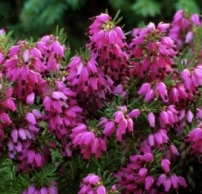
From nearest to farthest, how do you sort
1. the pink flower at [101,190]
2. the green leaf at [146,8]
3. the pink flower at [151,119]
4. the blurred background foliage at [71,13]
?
the pink flower at [101,190]
the pink flower at [151,119]
the green leaf at [146,8]
the blurred background foliage at [71,13]

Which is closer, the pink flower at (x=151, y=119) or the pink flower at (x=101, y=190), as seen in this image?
the pink flower at (x=101, y=190)

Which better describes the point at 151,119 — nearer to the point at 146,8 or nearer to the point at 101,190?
the point at 101,190

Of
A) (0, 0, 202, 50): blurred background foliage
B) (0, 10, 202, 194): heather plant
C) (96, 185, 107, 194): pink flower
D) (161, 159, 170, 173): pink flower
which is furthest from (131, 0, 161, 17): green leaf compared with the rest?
(96, 185, 107, 194): pink flower

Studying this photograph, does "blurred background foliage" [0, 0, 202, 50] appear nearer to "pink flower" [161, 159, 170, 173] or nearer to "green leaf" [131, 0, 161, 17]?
"green leaf" [131, 0, 161, 17]

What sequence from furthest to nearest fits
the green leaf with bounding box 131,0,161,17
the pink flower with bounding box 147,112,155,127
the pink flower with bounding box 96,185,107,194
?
the green leaf with bounding box 131,0,161,17 → the pink flower with bounding box 147,112,155,127 → the pink flower with bounding box 96,185,107,194

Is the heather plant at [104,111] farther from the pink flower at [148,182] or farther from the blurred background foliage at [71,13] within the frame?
the blurred background foliage at [71,13]

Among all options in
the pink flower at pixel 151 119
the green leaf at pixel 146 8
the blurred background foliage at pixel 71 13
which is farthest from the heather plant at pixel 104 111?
the green leaf at pixel 146 8
